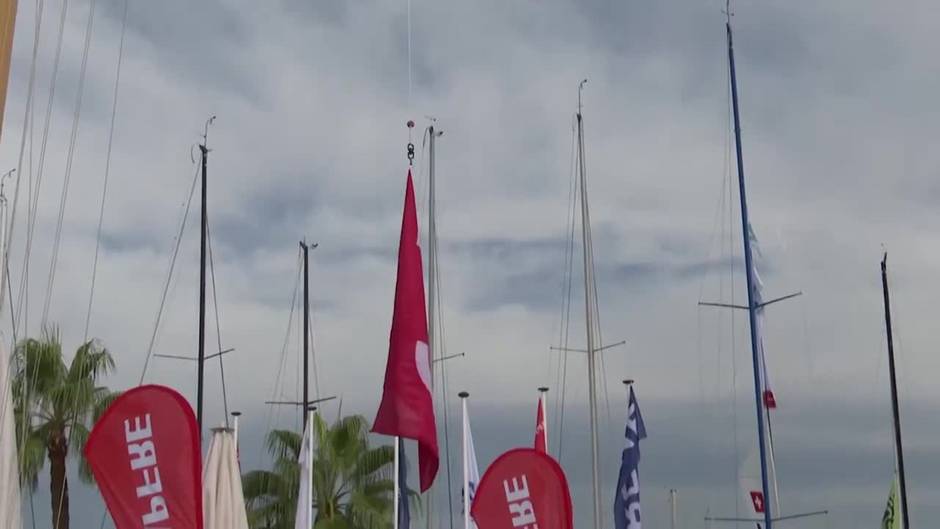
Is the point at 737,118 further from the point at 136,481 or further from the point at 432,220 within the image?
the point at 136,481

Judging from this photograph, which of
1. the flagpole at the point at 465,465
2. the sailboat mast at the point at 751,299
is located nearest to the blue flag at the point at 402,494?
the flagpole at the point at 465,465

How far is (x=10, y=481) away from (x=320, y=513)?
2188 centimetres

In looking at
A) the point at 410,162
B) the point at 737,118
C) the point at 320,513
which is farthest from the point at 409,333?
the point at 320,513

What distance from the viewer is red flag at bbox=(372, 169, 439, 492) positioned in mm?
20875

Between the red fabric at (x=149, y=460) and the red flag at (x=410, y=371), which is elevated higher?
the red flag at (x=410, y=371)

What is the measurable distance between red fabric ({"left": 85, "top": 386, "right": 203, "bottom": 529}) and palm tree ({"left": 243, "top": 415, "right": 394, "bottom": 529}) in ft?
73.9

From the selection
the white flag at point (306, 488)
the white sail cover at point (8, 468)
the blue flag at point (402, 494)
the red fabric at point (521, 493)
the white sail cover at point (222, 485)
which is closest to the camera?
the white sail cover at point (8, 468)

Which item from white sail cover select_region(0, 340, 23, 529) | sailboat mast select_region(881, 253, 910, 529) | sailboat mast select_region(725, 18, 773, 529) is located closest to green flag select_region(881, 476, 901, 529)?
sailboat mast select_region(881, 253, 910, 529)

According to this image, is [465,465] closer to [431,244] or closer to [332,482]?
[431,244]

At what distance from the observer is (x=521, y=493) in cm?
1753

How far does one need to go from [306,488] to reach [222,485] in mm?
7246

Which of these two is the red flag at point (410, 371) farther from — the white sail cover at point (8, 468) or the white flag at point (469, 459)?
the white sail cover at point (8, 468)

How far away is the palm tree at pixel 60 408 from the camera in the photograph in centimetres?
3123

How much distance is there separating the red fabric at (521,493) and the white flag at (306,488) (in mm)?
7541
